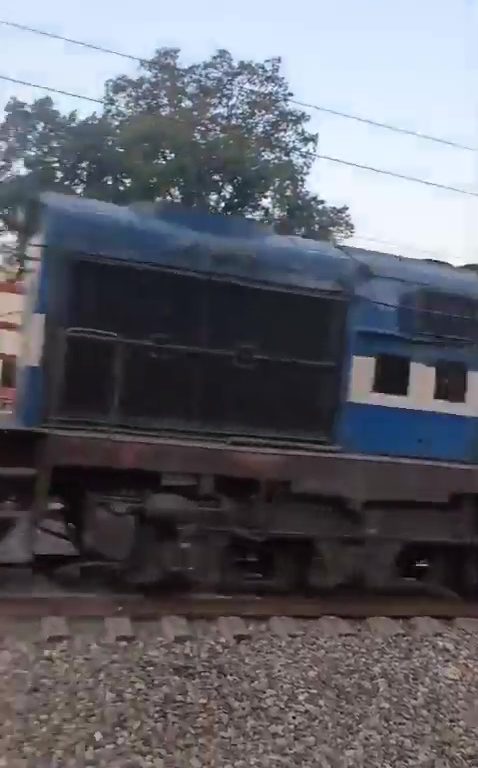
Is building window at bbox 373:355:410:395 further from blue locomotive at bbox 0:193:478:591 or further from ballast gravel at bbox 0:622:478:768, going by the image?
ballast gravel at bbox 0:622:478:768

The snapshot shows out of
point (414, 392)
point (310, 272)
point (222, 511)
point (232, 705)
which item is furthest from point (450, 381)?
point (232, 705)

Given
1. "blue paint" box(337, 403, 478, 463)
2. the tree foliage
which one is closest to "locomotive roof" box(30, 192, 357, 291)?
"blue paint" box(337, 403, 478, 463)

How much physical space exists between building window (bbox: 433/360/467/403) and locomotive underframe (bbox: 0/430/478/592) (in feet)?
2.03

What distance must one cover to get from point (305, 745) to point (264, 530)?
7.61ft

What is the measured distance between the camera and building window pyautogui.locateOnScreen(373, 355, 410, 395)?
21.6 ft

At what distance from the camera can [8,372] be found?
620cm

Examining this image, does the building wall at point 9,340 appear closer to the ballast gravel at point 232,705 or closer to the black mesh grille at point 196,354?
the black mesh grille at point 196,354

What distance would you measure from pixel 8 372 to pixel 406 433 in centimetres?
299

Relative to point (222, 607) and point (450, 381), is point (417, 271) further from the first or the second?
point (222, 607)

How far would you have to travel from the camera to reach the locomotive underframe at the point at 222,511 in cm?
569

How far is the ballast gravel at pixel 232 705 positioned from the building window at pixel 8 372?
203cm

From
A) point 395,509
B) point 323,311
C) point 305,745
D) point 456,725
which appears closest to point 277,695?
point 305,745

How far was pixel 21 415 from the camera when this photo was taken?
5910 mm

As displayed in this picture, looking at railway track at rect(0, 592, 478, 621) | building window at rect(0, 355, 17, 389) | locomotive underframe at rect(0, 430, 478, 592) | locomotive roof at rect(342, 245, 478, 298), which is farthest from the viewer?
locomotive roof at rect(342, 245, 478, 298)
